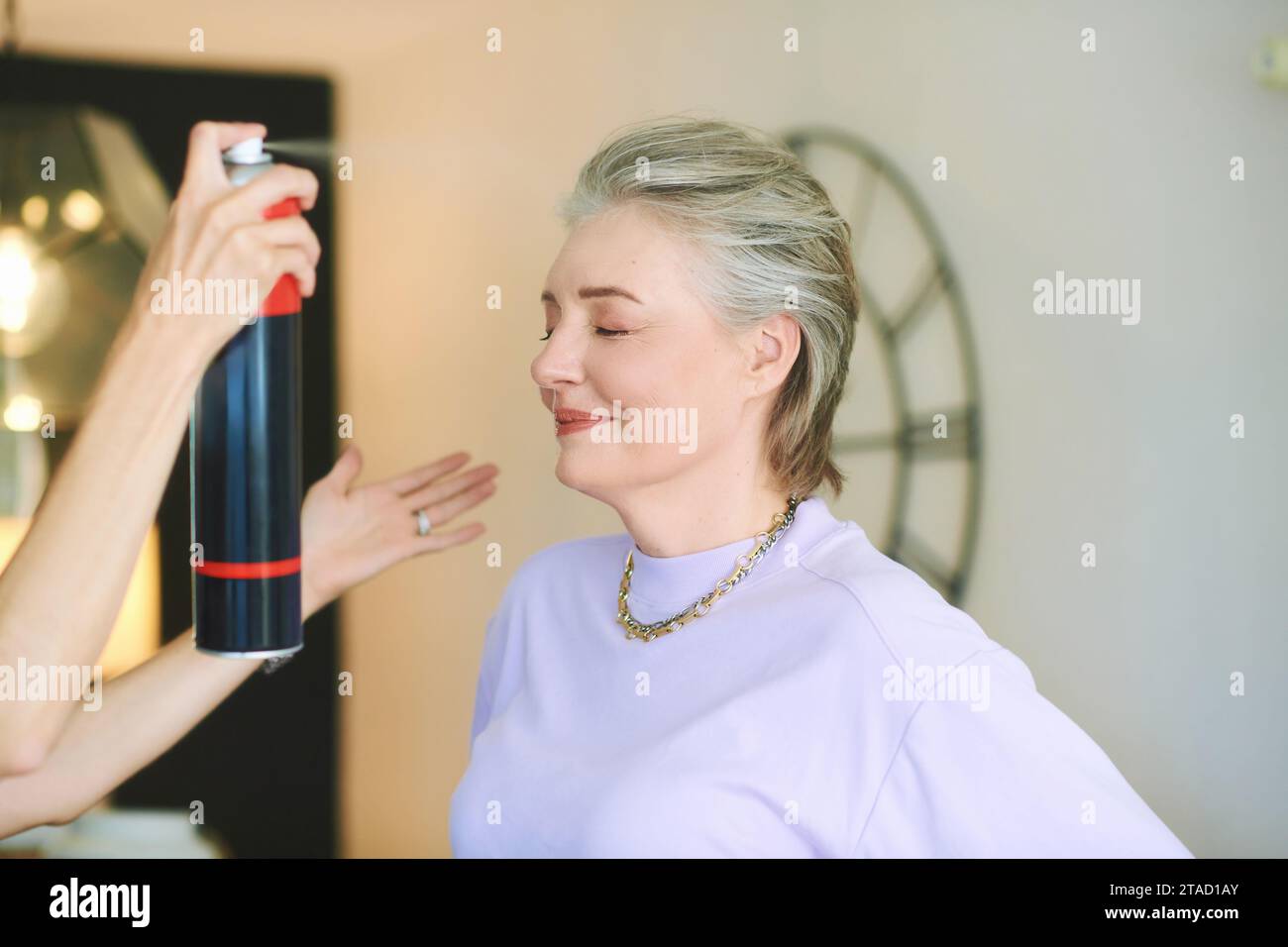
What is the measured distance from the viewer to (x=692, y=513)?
4.78 ft

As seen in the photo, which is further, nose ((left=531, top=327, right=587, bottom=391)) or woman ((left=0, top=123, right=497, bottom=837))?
nose ((left=531, top=327, right=587, bottom=391))

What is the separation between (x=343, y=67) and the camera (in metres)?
1.91

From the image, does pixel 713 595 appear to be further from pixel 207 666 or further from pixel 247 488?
pixel 207 666

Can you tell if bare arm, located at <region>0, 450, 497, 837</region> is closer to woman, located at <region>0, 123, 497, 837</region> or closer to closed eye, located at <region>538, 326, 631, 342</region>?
woman, located at <region>0, 123, 497, 837</region>

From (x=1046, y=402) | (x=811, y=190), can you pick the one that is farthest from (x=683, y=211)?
(x=1046, y=402)

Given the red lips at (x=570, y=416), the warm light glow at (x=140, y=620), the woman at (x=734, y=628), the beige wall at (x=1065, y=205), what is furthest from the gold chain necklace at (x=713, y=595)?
the warm light glow at (x=140, y=620)

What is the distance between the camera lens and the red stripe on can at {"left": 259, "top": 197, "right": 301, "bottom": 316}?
51.4 inches

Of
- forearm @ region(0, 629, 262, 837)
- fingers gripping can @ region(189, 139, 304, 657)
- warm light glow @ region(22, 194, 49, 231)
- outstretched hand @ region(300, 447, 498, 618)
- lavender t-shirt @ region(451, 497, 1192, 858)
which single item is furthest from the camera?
warm light glow @ region(22, 194, 49, 231)

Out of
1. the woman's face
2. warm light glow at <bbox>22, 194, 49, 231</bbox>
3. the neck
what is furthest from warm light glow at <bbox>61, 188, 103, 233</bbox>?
the neck

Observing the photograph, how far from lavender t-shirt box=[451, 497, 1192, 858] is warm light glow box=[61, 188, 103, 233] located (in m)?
1.10

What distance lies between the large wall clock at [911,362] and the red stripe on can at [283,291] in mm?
855
